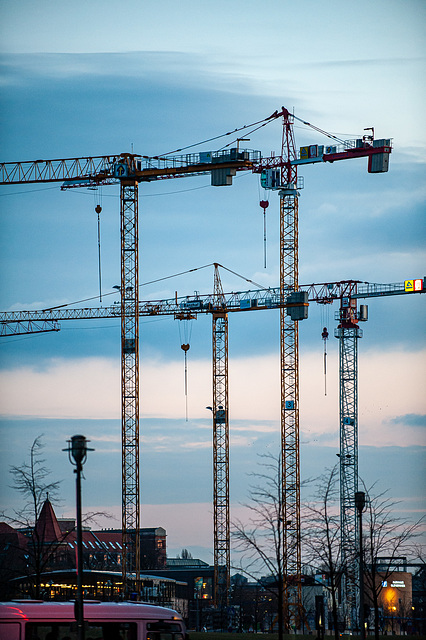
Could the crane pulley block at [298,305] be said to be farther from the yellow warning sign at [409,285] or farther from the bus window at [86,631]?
the bus window at [86,631]

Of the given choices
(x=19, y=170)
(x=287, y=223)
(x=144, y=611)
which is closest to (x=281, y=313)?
(x=287, y=223)

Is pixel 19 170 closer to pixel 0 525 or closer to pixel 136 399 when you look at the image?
pixel 136 399

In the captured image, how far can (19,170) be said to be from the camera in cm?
12594

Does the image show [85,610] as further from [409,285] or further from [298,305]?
[409,285]

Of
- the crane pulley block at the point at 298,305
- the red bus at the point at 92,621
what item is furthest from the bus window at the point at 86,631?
the crane pulley block at the point at 298,305

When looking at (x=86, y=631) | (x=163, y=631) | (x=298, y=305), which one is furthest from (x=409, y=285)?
(x=86, y=631)

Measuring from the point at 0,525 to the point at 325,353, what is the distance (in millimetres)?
59303

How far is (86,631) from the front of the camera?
105 feet

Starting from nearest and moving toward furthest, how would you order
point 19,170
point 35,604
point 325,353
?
point 35,604 < point 19,170 < point 325,353

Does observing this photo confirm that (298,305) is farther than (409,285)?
No

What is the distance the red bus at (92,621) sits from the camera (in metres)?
31.3

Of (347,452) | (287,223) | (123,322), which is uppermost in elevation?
(287,223)

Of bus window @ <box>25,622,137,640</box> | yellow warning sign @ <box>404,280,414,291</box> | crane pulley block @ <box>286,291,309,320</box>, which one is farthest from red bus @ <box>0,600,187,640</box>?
yellow warning sign @ <box>404,280,414,291</box>

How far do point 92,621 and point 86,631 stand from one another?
35 cm
